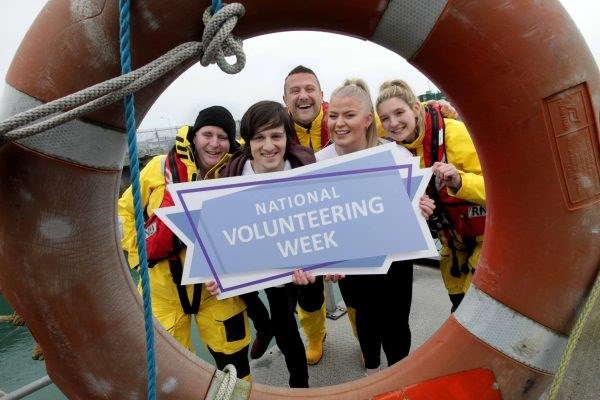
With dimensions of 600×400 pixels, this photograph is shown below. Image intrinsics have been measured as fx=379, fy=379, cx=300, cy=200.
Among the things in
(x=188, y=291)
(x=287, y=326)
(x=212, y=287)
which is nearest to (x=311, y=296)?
(x=287, y=326)

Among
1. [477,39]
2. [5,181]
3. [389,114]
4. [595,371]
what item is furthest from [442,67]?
Answer: [595,371]

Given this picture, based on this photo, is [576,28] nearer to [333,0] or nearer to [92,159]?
[333,0]

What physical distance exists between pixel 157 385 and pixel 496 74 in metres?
1.04

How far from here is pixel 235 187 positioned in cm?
104

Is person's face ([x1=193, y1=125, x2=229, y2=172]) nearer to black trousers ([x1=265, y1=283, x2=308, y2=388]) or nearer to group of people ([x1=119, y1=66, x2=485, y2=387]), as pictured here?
group of people ([x1=119, y1=66, x2=485, y2=387])

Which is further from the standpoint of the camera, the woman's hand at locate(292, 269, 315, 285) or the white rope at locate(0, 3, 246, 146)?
the woman's hand at locate(292, 269, 315, 285)

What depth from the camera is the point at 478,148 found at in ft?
3.14

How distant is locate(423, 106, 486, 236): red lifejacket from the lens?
4.52 feet

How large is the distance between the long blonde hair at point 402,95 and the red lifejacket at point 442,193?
29 millimetres

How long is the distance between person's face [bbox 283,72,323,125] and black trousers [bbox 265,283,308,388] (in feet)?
2.51

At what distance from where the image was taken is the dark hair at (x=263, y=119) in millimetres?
1237

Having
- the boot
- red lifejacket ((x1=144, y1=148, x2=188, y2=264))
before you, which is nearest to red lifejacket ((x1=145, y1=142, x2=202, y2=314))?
red lifejacket ((x1=144, y1=148, x2=188, y2=264))

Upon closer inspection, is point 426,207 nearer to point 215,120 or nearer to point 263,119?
point 263,119

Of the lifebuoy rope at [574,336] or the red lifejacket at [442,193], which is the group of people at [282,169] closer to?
the red lifejacket at [442,193]
